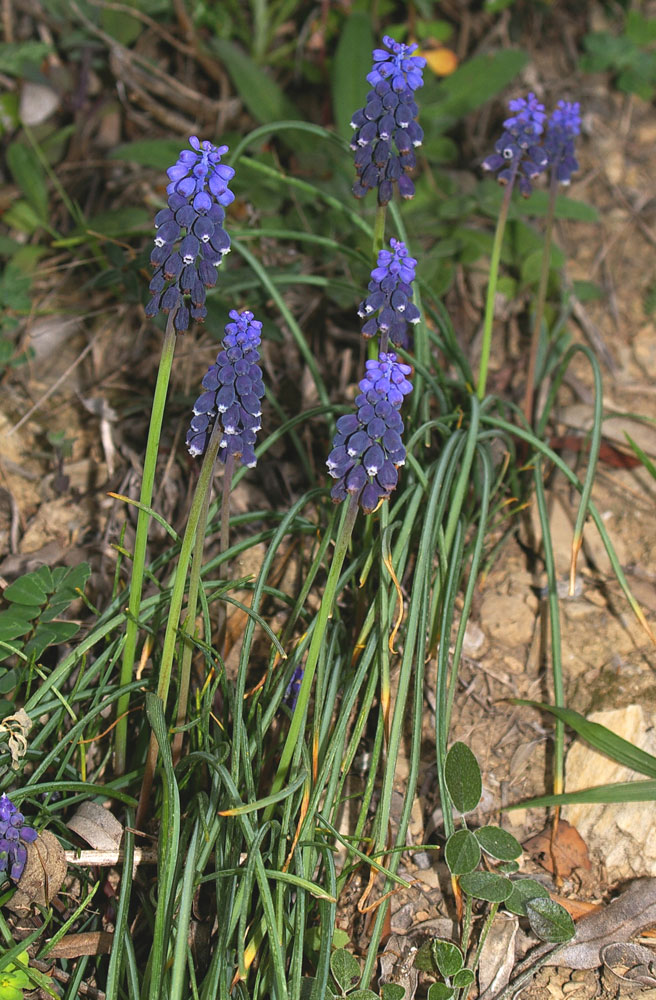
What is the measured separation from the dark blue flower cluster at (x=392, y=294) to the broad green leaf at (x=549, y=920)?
5.40 feet

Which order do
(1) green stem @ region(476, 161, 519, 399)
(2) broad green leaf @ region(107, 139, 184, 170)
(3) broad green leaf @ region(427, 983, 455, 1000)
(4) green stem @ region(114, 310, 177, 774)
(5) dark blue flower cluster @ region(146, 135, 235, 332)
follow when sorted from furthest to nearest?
(2) broad green leaf @ region(107, 139, 184, 170), (1) green stem @ region(476, 161, 519, 399), (3) broad green leaf @ region(427, 983, 455, 1000), (4) green stem @ region(114, 310, 177, 774), (5) dark blue flower cluster @ region(146, 135, 235, 332)

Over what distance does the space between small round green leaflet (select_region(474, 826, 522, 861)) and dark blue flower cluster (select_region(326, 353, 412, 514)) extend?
1.09m

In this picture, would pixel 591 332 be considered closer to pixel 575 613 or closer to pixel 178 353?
pixel 575 613

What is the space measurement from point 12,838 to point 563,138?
9.67 feet

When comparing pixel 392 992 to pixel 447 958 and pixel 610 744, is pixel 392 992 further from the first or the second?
pixel 610 744

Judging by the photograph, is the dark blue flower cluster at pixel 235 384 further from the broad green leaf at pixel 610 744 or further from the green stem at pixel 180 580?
the broad green leaf at pixel 610 744

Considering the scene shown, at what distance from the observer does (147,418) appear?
155 inches

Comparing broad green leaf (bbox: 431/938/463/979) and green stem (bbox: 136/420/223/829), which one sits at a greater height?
green stem (bbox: 136/420/223/829)

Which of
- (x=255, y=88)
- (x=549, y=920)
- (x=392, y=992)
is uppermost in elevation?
(x=255, y=88)

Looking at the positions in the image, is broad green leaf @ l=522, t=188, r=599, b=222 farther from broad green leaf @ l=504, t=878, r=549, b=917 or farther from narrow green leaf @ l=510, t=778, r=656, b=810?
broad green leaf @ l=504, t=878, r=549, b=917

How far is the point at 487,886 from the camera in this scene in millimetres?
2533

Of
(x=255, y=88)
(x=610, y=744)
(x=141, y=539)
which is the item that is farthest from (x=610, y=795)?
(x=255, y=88)

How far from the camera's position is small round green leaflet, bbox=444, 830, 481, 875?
99.3 inches

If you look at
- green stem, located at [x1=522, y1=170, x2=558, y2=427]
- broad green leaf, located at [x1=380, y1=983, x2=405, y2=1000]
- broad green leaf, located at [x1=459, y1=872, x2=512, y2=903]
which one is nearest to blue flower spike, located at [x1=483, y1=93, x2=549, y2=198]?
green stem, located at [x1=522, y1=170, x2=558, y2=427]
